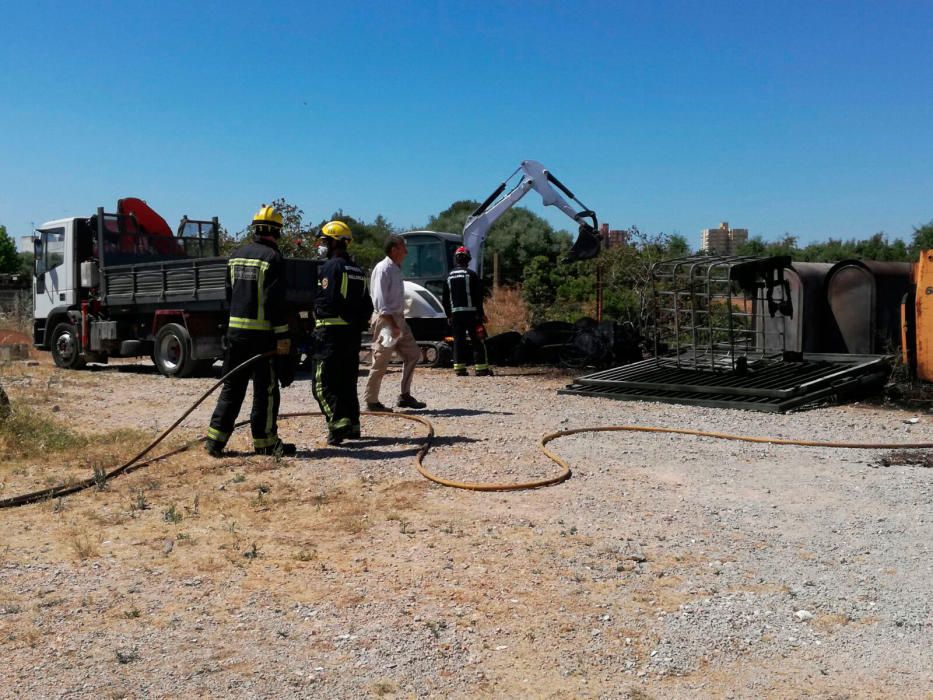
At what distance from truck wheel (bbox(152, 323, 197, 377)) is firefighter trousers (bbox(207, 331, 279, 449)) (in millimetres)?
7317

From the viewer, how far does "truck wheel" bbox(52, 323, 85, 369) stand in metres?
16.5

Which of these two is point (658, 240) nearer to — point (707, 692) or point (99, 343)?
point (99, 343)

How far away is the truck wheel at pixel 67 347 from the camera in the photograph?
54.2 feet

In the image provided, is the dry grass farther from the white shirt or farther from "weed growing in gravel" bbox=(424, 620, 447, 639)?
"weed growing in gravel" bbox=(424, 620, 447, 639)

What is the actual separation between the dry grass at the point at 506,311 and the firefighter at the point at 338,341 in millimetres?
15026

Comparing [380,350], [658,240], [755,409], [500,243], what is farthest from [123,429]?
[500,243]

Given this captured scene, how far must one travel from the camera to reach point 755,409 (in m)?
10.0

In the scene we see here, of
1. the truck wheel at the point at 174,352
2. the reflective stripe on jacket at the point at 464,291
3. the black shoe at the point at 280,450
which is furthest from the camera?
the truck wheel at the point at 174,352

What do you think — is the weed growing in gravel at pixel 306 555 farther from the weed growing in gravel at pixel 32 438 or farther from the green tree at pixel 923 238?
the green tree at pixel 923 238

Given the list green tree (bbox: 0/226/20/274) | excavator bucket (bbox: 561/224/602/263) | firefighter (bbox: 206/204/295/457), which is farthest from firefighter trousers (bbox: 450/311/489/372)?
green tree (bbox: 0/226/20/274)

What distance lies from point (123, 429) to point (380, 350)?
8.78ft

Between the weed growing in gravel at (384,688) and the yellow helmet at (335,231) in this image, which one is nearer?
the weed growing in gravel at (384,688)

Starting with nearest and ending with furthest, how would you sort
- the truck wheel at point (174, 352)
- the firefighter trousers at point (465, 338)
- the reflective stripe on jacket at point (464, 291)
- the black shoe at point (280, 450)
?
the black shoe at point (280, 450)
the reflective stripe on jacket at point (464, 291)
the firefighter trousers at point (465, 338)
the truck wheel at point (174, 352)

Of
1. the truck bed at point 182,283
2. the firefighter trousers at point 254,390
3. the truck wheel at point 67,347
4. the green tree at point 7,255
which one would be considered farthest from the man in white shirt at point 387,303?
the green tree at point 7,255
